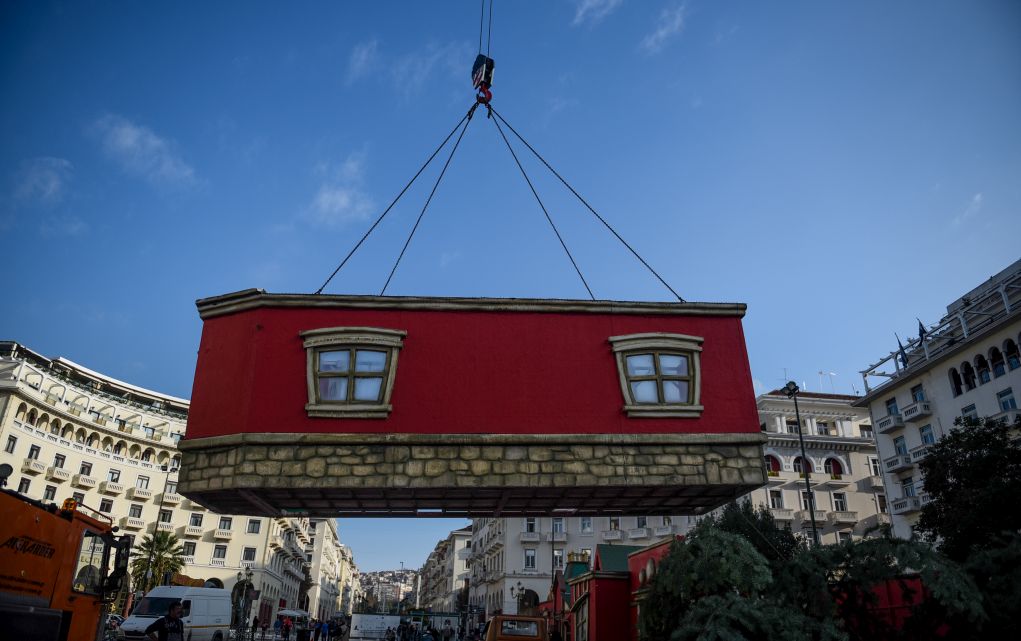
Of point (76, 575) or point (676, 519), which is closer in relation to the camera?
point (76, 575)

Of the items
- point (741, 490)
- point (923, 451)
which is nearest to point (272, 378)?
point (741, 490)

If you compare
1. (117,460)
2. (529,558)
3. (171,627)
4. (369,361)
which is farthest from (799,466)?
(117,460)

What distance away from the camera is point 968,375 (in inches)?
1428

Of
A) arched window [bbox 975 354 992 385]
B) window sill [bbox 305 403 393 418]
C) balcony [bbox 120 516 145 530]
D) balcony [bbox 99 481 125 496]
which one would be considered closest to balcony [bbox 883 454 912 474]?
arched window [bbox 975 354 992 385]

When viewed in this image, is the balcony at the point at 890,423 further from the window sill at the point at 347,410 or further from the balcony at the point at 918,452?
the window sill at the point at 347,410

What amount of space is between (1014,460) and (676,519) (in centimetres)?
3375

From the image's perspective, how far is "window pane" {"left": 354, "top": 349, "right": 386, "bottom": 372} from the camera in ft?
41.3

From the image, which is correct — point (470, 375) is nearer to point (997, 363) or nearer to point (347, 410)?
point (347, 410)

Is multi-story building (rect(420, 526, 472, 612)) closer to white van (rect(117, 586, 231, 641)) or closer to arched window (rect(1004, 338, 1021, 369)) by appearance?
white van (rect(117, 586, 231, 641))

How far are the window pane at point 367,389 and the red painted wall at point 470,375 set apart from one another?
39cm

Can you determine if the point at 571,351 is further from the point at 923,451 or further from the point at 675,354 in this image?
the point at 923,451

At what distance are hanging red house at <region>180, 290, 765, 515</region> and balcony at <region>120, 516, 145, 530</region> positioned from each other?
1922 inches

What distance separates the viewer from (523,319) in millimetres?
13289

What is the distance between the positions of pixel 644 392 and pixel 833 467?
147ft
